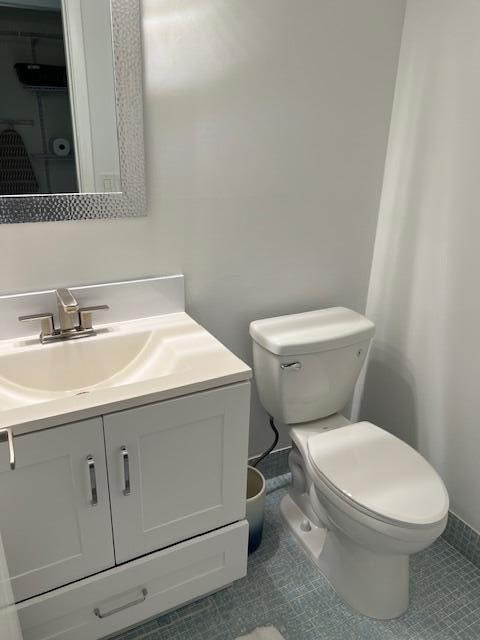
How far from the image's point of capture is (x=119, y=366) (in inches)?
56.1

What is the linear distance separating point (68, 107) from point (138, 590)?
4.27ft

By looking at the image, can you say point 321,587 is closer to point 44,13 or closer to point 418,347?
point 418,347

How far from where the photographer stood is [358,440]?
1584 mm

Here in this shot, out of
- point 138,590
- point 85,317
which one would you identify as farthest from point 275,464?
point 85,317

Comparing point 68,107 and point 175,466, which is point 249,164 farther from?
point 175,466

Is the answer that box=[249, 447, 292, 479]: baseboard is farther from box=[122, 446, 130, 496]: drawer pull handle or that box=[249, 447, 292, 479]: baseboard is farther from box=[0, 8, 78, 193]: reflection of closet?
→ box=[0, 8, 78, 193]: reflection of closet

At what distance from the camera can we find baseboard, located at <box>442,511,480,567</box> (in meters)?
1.69

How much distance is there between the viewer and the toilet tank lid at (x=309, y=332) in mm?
1572

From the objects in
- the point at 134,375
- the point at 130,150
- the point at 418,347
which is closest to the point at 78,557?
the point at 134,375

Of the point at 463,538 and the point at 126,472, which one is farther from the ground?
the point at 126,472

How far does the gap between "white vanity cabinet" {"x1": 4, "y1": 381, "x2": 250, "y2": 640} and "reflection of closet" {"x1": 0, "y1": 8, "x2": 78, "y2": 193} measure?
0.69 metres

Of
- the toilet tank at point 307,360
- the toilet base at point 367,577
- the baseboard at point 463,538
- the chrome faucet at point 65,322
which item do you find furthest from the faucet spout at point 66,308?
the baseboard at point 463,538

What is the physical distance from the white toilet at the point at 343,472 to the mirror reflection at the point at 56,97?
2.45ft

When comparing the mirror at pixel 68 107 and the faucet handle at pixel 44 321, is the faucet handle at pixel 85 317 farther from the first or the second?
the mirror at pixel 68 107
